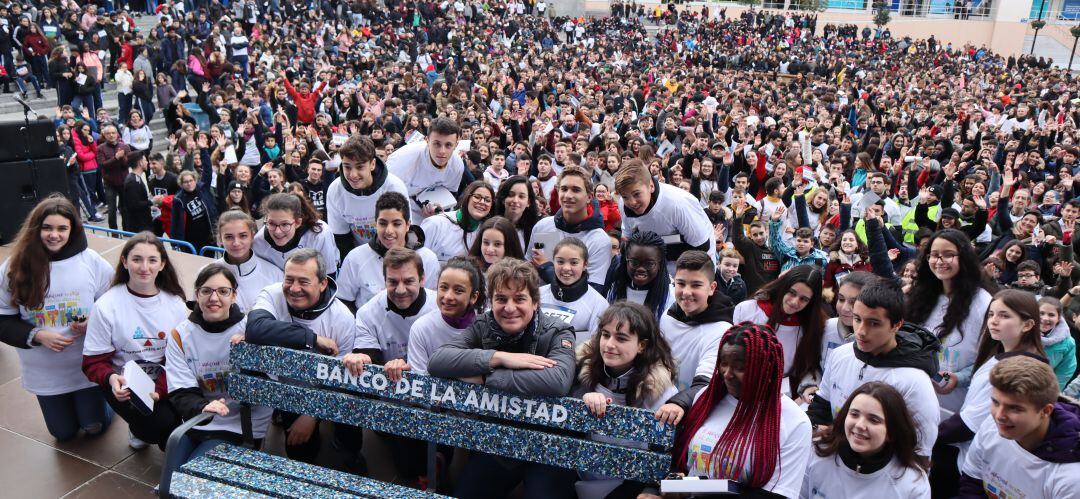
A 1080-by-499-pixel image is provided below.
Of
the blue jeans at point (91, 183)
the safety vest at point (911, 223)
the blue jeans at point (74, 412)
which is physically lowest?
the blue jeans at point (74, 412)

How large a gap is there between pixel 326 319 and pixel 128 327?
1109mm

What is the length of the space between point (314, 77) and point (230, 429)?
1615cm

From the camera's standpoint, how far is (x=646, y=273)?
4.66m

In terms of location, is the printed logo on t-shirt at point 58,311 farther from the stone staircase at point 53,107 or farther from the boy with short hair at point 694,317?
the stone staircase at point 53,107

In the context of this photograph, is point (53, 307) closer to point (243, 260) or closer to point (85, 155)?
point (243, 260)

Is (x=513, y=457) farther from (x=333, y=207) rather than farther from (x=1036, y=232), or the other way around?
(x=1036, y=232)

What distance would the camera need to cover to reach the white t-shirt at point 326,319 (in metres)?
4.19

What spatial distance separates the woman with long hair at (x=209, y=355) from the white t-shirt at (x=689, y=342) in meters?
2.13

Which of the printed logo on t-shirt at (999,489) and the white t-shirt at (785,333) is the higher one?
the white t-shirt at (785,333)

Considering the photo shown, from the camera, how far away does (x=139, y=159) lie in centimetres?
997

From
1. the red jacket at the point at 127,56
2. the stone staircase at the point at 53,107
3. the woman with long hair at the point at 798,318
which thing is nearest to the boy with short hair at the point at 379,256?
the woman with long hair at the point at 798,318

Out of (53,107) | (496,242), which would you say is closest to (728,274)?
(496,242)

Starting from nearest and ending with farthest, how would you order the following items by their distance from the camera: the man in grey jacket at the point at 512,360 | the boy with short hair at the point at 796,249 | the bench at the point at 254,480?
the man in grey jacket at the point at 512,360, the bench at the point at 254,480, the boy with short hair at the point at 796,249

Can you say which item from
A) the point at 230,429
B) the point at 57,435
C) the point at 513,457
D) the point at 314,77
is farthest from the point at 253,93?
the point at 513,457
